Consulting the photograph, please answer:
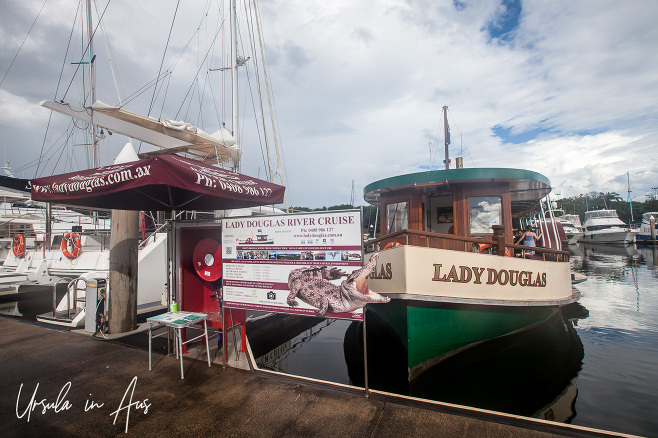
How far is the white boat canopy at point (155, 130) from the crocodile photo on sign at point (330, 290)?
5.53 meters

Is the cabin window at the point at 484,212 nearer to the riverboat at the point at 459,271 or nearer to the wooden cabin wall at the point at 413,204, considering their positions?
the riverboat at the point at 459,271

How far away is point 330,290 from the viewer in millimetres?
3541

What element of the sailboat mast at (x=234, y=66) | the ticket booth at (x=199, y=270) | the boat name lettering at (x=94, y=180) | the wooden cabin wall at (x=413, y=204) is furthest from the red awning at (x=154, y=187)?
the sailboat mast at (x=234, y=66)

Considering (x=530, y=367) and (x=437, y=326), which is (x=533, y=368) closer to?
(x=530, y=367)

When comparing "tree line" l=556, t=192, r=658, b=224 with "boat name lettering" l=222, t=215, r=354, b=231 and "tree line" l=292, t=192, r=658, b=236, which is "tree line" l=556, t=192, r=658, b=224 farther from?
"boat name lettering" l=222, t=215, r=354, b=231

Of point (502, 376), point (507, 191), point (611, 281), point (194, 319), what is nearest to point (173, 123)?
point (194, 319)

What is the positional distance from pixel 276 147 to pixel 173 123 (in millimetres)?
5098

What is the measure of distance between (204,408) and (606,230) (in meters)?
52.9

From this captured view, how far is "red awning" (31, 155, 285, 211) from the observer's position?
11.1 ft

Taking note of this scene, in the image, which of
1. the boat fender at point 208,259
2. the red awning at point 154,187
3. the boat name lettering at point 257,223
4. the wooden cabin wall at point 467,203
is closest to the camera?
the red awning at point 154,187

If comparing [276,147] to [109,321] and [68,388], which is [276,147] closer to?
[109,321]

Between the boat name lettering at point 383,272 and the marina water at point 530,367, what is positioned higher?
A: the boat name lettering at point 383,272

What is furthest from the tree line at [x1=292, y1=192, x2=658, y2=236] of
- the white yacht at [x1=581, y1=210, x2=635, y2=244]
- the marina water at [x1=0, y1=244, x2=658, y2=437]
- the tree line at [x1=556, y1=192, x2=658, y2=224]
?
the marina water at [x1=0, y1=244, x2=658, y2=437]

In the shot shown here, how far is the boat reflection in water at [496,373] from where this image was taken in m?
4.84
